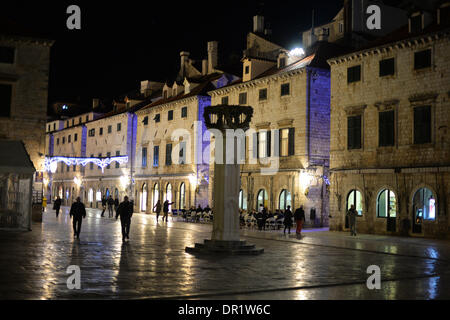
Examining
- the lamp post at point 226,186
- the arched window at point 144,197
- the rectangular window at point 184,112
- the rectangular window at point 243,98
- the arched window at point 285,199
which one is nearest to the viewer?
the lamp post at point 226,186

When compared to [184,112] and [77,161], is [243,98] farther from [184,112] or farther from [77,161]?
[77,161]

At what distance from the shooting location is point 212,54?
5044 cm

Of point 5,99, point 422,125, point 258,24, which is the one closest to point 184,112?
point 258,24

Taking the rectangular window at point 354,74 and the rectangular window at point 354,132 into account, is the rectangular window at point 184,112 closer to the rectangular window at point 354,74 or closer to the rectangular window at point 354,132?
the rectangular window at point 354,74

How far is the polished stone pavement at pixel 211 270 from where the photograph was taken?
33.7 feet

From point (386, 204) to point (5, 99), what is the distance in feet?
72.6

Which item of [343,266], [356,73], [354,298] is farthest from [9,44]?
[354,298]

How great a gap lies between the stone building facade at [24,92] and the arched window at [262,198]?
1461cm

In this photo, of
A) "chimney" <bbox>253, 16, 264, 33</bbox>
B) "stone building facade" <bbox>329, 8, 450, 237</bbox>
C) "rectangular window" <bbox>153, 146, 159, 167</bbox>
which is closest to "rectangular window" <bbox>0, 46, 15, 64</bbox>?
"stone building facade" <bbox>329, 8, 450, 237</bbox>

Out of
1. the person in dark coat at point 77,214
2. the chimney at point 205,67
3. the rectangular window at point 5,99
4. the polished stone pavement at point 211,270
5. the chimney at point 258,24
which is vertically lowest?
the polished stone pavement at point 211,270

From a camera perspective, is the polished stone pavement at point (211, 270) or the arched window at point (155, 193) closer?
the polished stone pavement at point (211, 270)

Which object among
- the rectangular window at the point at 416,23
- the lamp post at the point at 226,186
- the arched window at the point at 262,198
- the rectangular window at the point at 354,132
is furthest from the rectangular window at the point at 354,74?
the lamp post at the point at 226,186

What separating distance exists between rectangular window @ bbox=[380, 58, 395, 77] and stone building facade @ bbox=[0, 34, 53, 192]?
19.3 meters

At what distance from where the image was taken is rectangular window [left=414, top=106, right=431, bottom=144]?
26.1m
